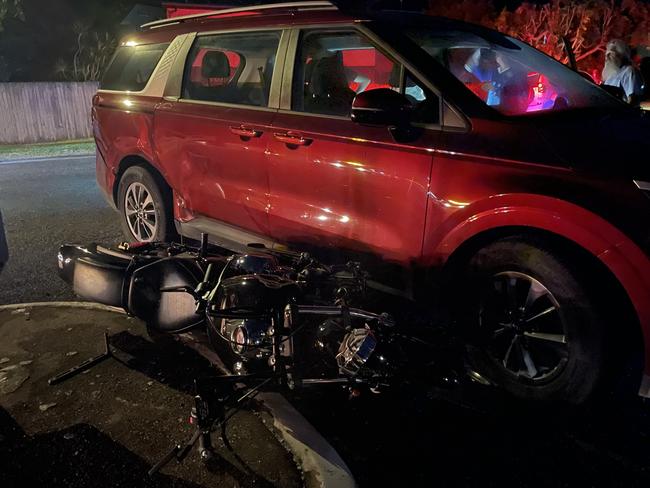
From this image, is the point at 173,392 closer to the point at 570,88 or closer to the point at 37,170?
the point at 570,88

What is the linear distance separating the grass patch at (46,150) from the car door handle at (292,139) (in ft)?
34.0

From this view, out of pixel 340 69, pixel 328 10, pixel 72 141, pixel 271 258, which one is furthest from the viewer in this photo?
pixel 72 141

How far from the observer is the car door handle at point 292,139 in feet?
11.0

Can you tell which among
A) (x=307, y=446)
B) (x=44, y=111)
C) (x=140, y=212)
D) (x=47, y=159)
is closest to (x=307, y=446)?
(x=307, y=446)

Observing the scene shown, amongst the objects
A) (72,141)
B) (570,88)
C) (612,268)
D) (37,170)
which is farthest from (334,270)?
(72,141)

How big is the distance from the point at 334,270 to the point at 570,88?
1979mm

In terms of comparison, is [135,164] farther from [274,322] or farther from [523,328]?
[523,328]

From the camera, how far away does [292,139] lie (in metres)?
3.40

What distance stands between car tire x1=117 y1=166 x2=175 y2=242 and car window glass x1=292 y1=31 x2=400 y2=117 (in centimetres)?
166

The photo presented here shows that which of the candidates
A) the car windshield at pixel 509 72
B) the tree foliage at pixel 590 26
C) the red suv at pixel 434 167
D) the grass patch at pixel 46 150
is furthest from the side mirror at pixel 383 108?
the tree foliage at pixel 590 26

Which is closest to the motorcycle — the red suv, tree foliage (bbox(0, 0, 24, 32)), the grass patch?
the red suv

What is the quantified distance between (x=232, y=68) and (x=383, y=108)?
2.08 meters

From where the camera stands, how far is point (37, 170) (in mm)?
10016

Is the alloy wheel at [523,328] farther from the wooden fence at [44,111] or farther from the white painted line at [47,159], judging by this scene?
the wooden fence at [44,111]
